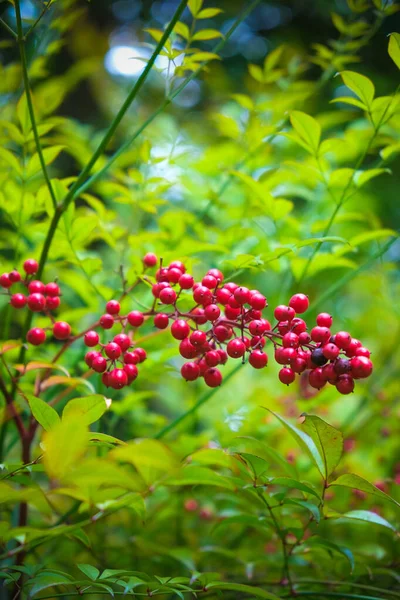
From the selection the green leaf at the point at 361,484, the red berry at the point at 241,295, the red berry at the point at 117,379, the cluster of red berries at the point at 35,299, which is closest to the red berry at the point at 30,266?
the cluster of red berries at the point at 35,299

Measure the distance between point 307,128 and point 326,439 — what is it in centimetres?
55

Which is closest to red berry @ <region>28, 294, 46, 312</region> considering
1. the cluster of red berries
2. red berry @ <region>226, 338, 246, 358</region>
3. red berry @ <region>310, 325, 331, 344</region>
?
the cluster of red berries

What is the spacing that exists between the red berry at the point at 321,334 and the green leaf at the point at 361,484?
0.18 m

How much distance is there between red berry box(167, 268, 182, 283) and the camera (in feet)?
2.50

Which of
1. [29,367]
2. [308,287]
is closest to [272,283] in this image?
[308,287]

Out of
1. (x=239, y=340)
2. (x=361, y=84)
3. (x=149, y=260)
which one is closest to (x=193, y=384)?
(x=149, y=260)

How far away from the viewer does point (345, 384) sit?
2.16 ft

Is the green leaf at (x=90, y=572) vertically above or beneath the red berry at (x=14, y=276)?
beneath

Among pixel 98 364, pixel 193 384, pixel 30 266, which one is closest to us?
pixel 98 364

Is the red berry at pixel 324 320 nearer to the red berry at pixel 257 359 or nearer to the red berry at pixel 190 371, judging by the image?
the red berry at pixel 257 359

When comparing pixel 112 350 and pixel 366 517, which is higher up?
pixel 112 350

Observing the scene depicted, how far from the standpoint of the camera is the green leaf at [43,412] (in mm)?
624

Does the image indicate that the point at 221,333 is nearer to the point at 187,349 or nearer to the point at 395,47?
the point at 187,349

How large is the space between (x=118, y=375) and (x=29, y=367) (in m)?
0.22
